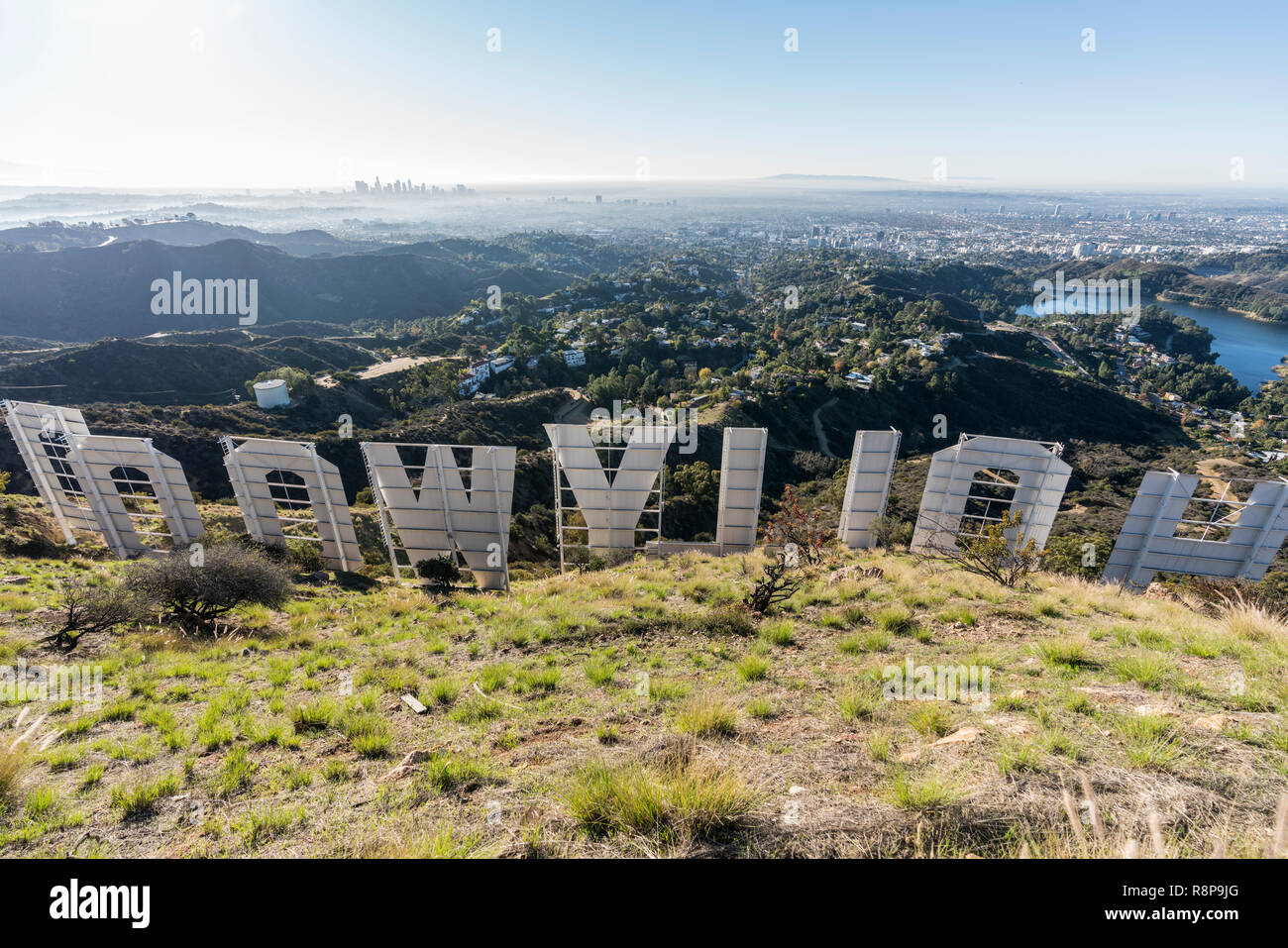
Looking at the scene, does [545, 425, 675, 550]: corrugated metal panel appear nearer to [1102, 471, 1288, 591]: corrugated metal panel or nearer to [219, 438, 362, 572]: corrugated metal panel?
[219, 438, 362, 572]: corrugated metal panel

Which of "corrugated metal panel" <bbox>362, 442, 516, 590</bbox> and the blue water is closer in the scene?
"corrugated metal panel" <bbox>362, 442, 516, 590</bbox>

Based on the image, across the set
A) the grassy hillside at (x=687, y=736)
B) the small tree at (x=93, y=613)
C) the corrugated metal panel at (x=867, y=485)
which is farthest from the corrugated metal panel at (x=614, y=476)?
the small tree at (x=93, y=613)

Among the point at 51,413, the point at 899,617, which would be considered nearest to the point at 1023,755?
the point at 899,617

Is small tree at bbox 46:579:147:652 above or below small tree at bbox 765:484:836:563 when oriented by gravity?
below

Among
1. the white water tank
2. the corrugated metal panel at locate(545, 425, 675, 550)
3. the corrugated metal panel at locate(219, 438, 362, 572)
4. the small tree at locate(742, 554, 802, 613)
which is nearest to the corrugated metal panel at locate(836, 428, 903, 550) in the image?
the corrugated metal panel at locate(545, 425, 675, 550)

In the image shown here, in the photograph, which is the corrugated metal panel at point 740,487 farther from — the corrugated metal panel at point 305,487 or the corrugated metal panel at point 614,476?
the corrugated metal panel at point 305,487

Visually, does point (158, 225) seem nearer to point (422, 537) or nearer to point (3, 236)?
point (3, 236)

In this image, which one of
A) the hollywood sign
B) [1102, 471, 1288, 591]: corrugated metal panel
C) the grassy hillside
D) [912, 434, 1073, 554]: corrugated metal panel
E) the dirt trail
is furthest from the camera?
the dirt trail
